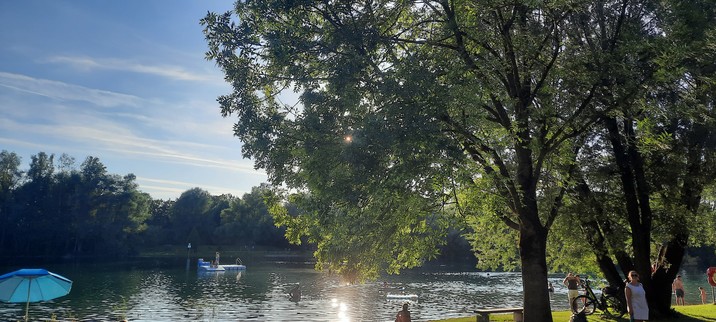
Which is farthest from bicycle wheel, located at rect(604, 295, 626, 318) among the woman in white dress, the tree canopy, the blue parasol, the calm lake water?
the blue parasol

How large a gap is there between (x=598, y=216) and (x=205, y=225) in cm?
13072

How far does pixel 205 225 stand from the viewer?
13875 centimetres

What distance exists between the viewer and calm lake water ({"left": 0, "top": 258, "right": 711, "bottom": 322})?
34.2 m

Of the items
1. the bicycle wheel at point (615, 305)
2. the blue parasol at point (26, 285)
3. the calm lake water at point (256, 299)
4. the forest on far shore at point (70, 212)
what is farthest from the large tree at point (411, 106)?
the forest on far shore at point (70, 212)

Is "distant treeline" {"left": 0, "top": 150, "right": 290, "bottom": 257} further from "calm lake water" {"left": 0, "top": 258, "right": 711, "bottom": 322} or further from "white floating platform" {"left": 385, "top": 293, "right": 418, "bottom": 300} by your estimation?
"white floating platform" {"left": 385, "top": 293, "right": 418, "bottom": 300}

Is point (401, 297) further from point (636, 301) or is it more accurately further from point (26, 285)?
point (636, 301)

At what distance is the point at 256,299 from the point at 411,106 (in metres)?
35.1

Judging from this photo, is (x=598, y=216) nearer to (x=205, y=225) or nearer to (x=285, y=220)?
(x=285, y=220)

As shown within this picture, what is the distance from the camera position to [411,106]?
42.4 ft

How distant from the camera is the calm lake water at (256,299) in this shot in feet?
112

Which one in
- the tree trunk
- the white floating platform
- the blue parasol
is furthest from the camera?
the white floating platform

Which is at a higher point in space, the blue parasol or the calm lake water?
the blue parasol

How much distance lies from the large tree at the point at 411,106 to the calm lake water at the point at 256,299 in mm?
18175

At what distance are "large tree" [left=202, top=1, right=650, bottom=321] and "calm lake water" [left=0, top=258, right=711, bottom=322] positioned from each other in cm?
1817
